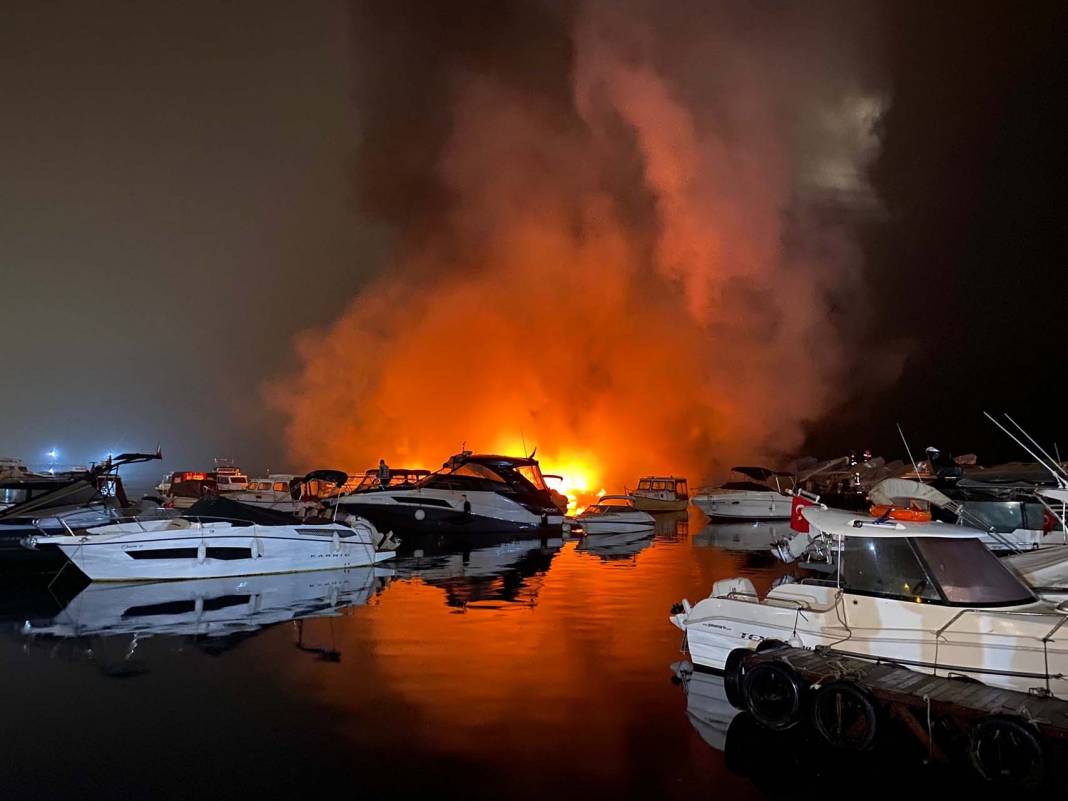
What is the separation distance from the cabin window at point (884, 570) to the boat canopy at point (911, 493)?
513cm

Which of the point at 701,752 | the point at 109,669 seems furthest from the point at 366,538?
the point at 701,752

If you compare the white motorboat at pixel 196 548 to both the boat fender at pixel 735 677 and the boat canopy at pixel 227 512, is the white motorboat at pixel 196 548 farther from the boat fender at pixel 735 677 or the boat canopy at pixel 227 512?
the boat fender at pixel 735 677

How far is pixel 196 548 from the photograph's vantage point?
742 inches

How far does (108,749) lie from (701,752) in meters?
6.57

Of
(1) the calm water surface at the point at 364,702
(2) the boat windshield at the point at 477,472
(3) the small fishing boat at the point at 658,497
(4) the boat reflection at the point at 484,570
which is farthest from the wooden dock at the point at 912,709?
(3) the small fishing boat at the point at 658,497

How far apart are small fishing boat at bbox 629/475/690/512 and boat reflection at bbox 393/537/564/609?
63.3 ft

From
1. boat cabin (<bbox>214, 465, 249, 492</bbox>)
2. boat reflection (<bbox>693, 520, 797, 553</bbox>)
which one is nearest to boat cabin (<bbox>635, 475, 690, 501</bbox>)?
boat reflection (<bbox>693, 520, 797, 553</bbox>)

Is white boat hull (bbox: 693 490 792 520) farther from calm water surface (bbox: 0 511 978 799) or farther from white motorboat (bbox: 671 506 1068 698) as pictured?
white motorboat (bbox: 671 506 1068 698)

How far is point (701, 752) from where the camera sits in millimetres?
8062

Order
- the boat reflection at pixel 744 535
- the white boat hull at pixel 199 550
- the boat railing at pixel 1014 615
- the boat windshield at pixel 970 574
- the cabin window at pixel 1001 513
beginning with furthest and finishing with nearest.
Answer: the boat reflection at pixel 744 535 → the cabin window at pixel 1001 513 → the white boat hull at pixel 199 550 → the boat windshield at pixel 970 574 → the boat railing at pixel 1014 615

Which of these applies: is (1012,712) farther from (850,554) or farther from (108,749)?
(108,749)

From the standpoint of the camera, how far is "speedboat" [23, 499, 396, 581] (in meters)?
18.2

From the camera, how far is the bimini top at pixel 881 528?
9234 millimetres

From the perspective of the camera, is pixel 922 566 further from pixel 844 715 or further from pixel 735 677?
pixel 735 677
